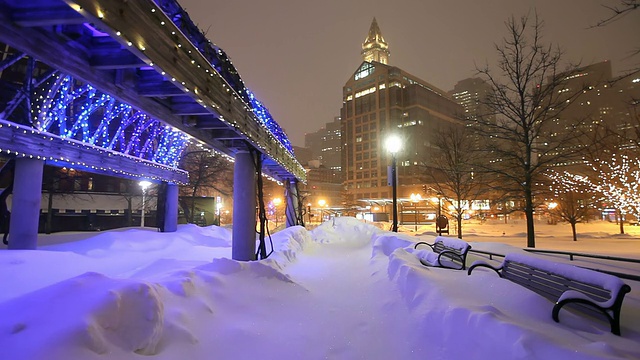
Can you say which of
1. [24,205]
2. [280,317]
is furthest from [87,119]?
[280,317]

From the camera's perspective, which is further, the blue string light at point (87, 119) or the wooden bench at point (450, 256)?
the blue string light at point (87, 119)

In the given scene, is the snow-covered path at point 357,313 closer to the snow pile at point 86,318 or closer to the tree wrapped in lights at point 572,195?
the snow pile at point 86,318

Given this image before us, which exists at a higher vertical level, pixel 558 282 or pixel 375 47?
pixel 375 47

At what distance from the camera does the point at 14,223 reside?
10.4m

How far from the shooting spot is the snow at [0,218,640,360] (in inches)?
120

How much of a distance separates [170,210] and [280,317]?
1513 centimetres

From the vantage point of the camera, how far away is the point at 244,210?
10039 mm

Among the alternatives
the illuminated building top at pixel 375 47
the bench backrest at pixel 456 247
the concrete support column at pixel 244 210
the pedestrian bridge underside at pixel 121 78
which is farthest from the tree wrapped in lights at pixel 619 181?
the illuminated building top at pixel 375 47

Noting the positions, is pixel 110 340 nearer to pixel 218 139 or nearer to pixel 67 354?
pixel 67 354

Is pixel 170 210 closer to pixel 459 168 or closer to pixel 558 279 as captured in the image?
pixel 459 168

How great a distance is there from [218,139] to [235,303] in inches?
210

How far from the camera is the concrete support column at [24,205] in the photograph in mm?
10398

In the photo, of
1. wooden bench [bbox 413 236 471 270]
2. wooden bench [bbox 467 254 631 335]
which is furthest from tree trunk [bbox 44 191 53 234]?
wooden bench [bbox 467 254 631 335]

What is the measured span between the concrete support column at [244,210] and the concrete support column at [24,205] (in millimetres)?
6993
